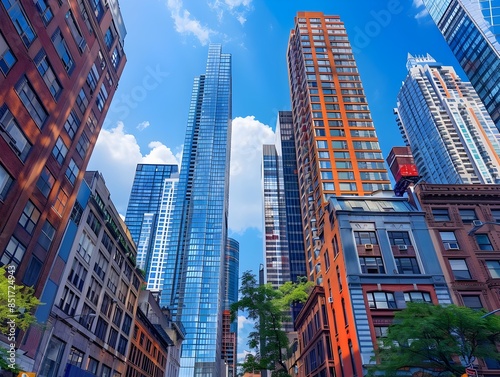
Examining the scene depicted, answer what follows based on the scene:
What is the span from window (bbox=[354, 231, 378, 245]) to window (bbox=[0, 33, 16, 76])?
3498 cm

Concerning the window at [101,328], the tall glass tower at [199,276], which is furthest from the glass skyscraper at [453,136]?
the window at [101,328]

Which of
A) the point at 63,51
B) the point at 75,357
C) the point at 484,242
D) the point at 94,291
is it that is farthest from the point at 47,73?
the point at 484,242

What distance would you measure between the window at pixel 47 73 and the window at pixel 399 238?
37454 mm

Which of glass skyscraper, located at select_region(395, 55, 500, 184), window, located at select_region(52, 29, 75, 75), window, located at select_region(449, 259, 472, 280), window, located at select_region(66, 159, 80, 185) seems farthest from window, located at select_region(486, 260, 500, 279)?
glass skyscraper, located at select_region(395, 55, 500, 184)

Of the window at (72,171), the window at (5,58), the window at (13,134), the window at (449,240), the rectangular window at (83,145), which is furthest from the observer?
the rectangular window at (83,145)

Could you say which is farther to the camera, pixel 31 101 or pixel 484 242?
pixel 484 242

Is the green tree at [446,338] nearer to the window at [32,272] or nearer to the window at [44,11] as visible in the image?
the window at [32,272]

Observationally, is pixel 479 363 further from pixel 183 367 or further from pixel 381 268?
pixel 183 367

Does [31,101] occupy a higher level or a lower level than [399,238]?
higher

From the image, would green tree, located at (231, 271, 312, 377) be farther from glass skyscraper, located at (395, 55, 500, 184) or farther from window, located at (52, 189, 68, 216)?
glass skyscraper, located at (395, 55, 500, 184)

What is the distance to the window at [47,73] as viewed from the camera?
31.1 meters

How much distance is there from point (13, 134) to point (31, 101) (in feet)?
12.8

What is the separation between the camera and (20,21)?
93.0 ft

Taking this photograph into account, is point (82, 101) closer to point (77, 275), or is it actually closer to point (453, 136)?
point (77, 275)
